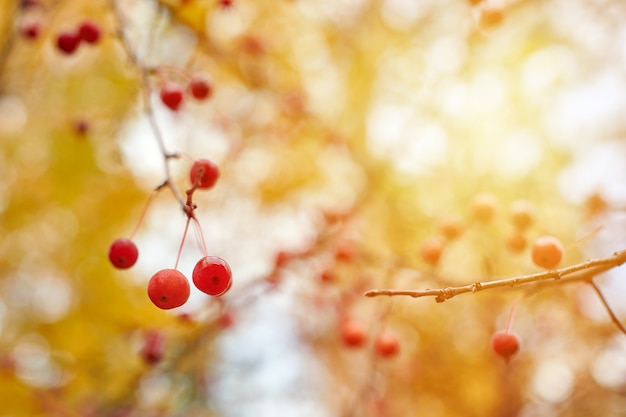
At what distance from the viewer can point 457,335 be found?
6.24 m

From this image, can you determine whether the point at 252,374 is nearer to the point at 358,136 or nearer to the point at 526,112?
the point at 358,136

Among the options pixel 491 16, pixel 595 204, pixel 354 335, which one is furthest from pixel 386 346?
pixel 491 16

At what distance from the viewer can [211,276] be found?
1725 mm

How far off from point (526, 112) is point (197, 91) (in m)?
4.55

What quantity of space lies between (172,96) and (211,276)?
1.20m

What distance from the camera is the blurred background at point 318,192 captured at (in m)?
5.13

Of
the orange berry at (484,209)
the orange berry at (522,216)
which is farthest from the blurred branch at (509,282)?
the orange berry at (484,209)

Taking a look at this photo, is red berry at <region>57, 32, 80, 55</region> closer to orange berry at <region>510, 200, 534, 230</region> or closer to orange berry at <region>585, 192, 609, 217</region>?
orange berry at <region>510, 200, 534, 230</region>

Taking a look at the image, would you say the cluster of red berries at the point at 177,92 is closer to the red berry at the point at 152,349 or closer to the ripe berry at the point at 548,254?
the red berry at the point at 152,349

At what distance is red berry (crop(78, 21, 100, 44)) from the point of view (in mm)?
3049

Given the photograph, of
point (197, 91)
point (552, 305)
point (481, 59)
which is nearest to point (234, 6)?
point (197, 91)

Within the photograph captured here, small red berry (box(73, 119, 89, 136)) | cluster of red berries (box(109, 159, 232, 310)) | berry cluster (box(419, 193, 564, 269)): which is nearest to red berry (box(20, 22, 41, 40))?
small red berry (box(73, 119, 89, 136))

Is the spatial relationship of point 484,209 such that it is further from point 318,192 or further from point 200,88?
point 318,192

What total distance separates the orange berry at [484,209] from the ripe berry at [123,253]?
6.23 ft
